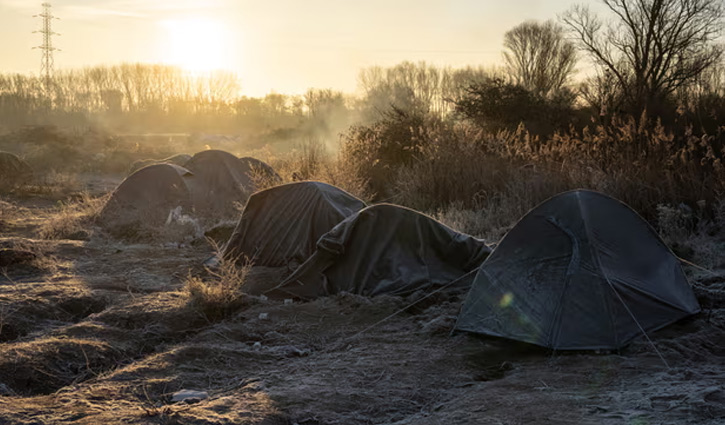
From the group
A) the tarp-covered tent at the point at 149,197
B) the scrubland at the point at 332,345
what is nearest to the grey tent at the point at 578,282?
the scrubland at the point at 332,345

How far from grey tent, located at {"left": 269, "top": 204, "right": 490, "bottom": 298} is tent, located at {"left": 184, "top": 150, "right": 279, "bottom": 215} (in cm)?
768

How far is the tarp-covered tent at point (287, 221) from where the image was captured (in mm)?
10438

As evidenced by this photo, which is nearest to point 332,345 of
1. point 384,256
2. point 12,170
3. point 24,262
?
point 384,256

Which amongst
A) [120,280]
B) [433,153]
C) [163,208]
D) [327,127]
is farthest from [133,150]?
[120,280]

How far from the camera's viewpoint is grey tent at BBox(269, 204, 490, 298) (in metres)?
8.52

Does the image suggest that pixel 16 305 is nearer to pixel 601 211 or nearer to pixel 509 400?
pixel 509 400

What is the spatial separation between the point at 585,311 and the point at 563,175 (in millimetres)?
→ 6931

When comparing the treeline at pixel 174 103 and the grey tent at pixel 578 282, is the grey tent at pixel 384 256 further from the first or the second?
the treeline at pixel 174 103

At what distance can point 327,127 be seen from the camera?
54.2m

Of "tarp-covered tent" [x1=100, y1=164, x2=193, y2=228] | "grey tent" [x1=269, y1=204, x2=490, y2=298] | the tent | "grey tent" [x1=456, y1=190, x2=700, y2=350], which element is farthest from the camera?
the tent

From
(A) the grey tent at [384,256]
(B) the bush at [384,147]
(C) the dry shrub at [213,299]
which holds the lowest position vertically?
(C) the dry shrub at [213,299]

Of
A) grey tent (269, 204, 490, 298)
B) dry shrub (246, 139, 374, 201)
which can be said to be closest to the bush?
dry shrub (246, 139, 374, 201)

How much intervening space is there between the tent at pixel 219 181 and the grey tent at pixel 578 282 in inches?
407

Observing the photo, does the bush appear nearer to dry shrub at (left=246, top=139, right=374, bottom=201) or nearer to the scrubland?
dry shrub at (left=246, top=139, right=374, bottom=201)
